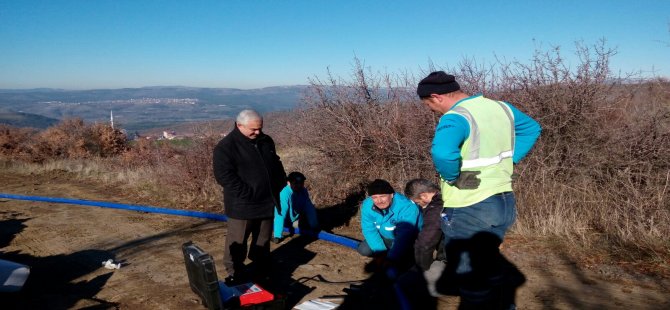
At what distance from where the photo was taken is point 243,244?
4.34 meters

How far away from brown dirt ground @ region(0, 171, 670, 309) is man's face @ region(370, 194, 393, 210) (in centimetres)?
82

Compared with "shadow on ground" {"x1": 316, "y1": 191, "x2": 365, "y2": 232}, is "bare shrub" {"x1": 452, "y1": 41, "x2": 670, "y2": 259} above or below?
above

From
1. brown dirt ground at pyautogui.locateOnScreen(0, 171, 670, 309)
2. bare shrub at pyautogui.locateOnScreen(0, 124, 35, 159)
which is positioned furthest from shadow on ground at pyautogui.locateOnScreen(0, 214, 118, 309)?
bare shrub at pyautogui.locateOnScreen(0, 124, 35, 159)

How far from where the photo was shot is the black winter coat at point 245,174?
4059 mm

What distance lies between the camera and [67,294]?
172 inches

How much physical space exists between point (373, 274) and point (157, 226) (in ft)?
12.7

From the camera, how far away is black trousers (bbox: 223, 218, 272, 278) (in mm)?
4277

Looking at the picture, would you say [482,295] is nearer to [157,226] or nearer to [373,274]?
[373,274]

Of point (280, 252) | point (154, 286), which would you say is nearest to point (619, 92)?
point (280, 252)

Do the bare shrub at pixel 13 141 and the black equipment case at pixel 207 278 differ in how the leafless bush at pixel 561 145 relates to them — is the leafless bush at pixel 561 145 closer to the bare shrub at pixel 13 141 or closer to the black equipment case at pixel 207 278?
the black equipment case at pixel 207 278

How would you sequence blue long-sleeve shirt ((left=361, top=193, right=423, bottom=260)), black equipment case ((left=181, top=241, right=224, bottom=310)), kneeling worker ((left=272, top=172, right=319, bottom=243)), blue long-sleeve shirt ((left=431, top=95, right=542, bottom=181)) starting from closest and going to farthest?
blue long-sleeve shirt ((left=431, top=95, right=542, bottom=181)) < black equipment case ((left=181, top=241, right=224, bottom=310)) < blue long-sleeve shirt ((left=361, top=193, right=423, bottom=260)) < kneeling worker ((left=272, top=172, right=319, bottom=243))

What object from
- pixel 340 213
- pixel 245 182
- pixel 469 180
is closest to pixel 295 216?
pixel 340 213

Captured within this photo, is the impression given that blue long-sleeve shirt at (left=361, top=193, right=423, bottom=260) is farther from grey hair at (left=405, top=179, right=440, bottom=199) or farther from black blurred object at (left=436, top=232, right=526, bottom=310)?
black blurred object at (left=436, top=232, right=526, bottom=310)

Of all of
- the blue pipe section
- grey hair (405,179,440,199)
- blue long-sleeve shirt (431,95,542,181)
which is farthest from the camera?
the blue pipe section
